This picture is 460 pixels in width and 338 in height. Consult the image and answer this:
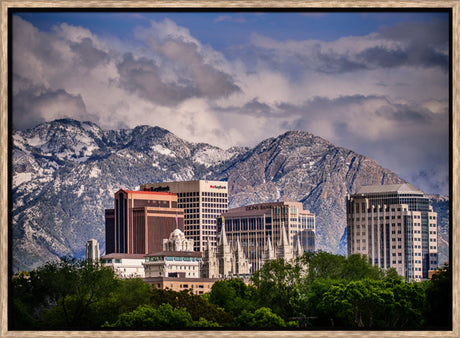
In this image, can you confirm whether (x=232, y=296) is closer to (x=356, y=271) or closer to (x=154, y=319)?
(x=356, y=271)

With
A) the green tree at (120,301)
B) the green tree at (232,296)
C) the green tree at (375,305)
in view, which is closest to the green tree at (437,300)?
the green tree at (375,305)

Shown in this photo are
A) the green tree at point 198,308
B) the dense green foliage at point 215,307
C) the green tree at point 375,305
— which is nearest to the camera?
the dense green foliage at point 215,307

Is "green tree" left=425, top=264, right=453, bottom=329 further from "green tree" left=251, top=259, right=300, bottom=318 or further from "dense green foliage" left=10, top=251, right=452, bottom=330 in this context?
"green tree" left=251, top=259, right=300, bottom=318

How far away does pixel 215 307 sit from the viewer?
11312 cm

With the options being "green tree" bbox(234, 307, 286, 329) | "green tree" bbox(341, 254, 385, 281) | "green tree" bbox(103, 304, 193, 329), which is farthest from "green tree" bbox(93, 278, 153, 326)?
"green tree" bbox(341, 254, 385, 281)

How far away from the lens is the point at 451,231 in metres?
58.6

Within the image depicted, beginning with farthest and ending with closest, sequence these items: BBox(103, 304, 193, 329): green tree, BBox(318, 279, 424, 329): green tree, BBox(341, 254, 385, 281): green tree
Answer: BBox(341, 254, 385, 281): green tree < BBox(318, 279, 424, 329): green tree < BBox(103, 304, 193, 329): green tree

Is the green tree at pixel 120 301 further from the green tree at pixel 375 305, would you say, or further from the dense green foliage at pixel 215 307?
the green tree at pixel 375 305

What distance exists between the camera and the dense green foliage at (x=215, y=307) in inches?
3334

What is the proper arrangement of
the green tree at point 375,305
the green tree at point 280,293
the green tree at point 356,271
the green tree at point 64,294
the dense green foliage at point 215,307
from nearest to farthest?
the dense green foliage at point 215,307 < the green tree at point 64,294 < the green tree at point 375,305 < the green tree at point 280,293 < the green tree at point 356,271

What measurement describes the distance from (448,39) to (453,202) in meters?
8.78

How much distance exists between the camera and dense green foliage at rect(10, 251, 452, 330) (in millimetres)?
84688

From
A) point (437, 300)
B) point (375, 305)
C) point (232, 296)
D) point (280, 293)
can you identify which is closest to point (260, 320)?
point (375, 305)

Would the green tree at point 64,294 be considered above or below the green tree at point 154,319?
above
